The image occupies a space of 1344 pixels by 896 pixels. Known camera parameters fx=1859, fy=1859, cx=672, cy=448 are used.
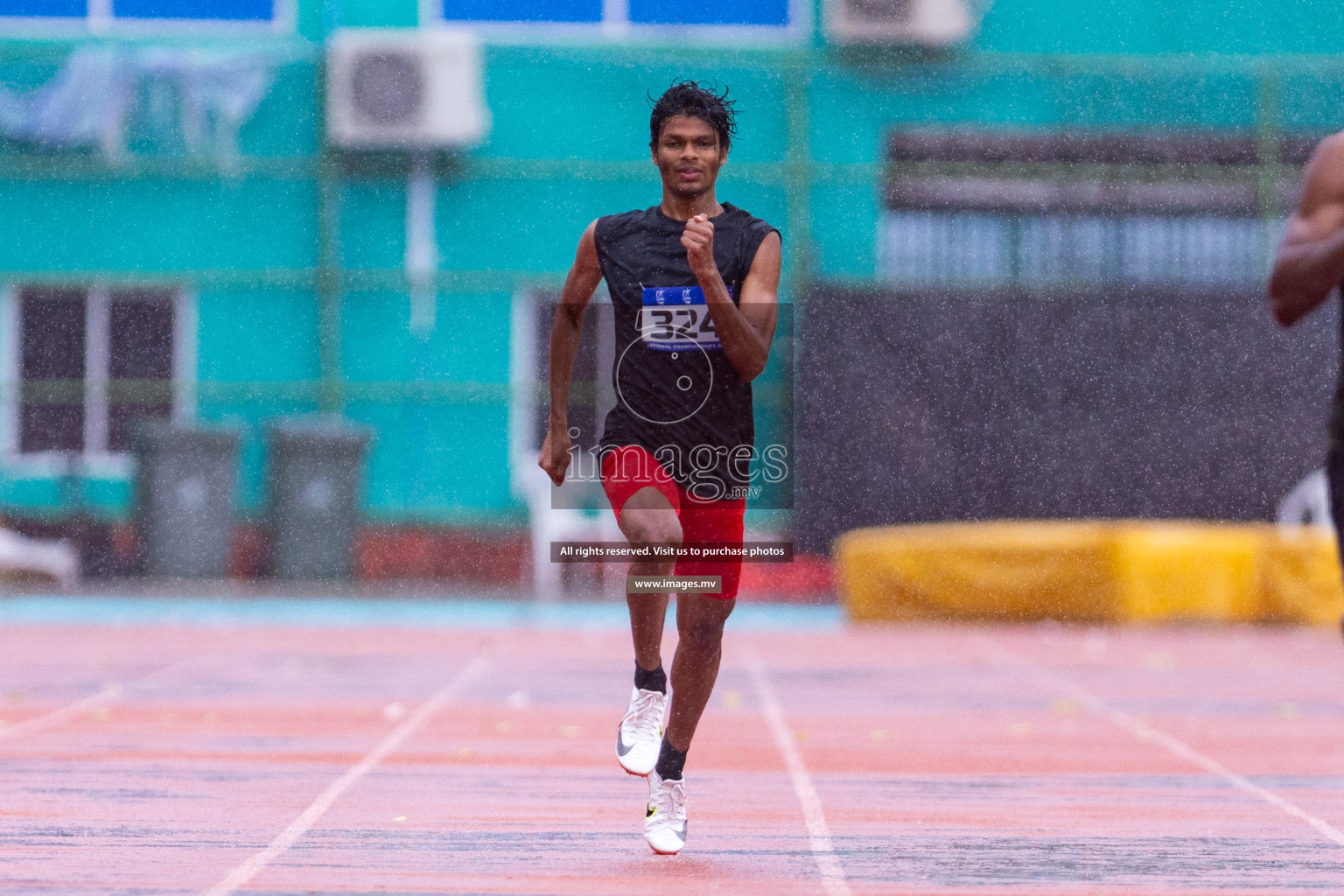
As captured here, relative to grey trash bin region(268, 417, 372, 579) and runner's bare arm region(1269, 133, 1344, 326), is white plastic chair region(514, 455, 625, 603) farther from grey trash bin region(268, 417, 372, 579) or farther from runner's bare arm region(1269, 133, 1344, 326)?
runner's bare arm region(1269, 133, 1344, 326)

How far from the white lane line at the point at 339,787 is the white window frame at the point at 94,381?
28.6 feet

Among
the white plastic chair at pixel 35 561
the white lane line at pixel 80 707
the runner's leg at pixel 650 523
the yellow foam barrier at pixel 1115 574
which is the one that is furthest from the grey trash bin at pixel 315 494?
the runner's leg at pixel 650 523

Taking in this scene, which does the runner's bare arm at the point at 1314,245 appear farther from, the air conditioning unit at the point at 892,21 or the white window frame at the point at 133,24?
the white window frame at the point at 133,24

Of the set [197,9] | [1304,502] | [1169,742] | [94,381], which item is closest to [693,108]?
[1169,742]

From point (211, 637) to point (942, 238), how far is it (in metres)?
8.38

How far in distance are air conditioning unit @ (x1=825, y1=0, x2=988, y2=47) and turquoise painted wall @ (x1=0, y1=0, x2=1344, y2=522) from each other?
0.30 metres

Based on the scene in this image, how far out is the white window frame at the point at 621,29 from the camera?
1812cm

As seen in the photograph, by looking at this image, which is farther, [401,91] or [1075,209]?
[401,91]

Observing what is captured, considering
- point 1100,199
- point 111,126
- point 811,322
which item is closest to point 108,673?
point 811,322

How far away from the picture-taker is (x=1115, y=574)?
1285cm

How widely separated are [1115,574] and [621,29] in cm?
815

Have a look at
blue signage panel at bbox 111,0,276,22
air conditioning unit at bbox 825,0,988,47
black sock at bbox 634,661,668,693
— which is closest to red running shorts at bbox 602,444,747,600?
black sock at bbox 634,661,668,693

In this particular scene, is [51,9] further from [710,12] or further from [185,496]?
[710,12]

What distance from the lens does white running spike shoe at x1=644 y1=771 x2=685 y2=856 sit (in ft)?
14.5
